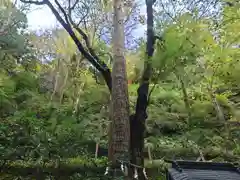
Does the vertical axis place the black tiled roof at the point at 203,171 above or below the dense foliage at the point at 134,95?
below

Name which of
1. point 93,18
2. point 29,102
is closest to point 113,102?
point 29,102

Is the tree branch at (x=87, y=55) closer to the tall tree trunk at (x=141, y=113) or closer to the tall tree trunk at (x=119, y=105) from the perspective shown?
the tall tree trunk at (x=119, y=105)

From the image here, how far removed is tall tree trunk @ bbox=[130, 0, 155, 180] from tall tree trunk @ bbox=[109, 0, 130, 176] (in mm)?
182

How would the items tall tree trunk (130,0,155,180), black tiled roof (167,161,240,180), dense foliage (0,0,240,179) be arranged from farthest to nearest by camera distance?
dense foliage (0,0,240,179) → tall tree trunk (130,0,155,180) → black tiled roof (167,161,240,180)

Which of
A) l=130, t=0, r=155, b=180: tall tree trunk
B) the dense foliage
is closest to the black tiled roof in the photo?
l=130, t=0, r=155, b=180: tall tree trunk

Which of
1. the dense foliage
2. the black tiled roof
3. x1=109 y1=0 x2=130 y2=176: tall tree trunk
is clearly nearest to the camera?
the black tiled roof

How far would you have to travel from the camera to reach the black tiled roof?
2.38m

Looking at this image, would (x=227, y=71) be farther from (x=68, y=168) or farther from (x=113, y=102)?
(x=68, y=168)

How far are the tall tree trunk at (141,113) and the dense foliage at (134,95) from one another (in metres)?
0.15

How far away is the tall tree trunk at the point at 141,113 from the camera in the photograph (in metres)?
4.22

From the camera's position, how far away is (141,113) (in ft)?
14.3

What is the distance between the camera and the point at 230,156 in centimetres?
532

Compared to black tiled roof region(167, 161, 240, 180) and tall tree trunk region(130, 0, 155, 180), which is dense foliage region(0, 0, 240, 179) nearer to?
tall tree trunk region(130, 0, 155, 180)

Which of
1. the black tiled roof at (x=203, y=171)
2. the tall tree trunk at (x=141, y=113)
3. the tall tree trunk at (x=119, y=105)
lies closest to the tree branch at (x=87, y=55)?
the tall tree trunk at (x=119, y=105)
